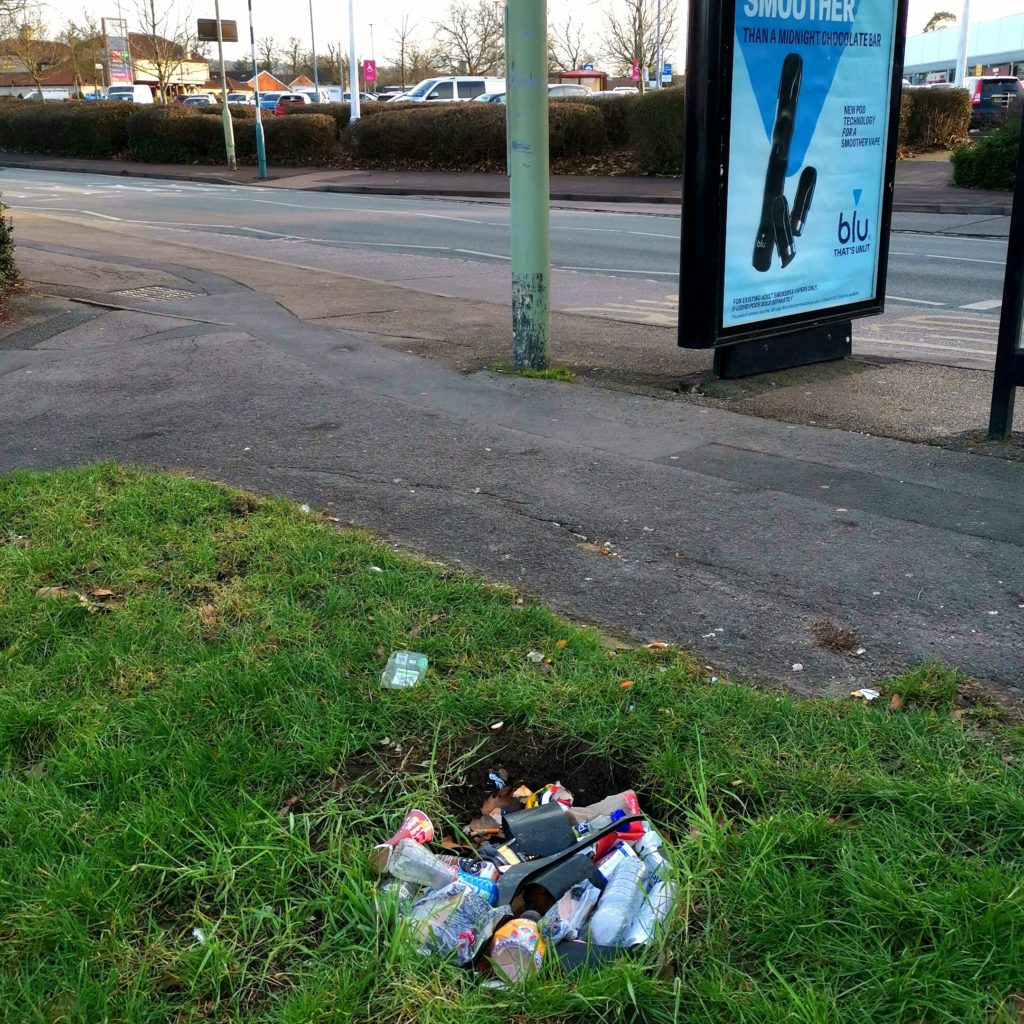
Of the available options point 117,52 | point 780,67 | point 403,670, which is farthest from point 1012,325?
point 117,52

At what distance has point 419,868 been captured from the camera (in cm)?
Result: 273

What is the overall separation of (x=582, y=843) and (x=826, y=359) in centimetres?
660

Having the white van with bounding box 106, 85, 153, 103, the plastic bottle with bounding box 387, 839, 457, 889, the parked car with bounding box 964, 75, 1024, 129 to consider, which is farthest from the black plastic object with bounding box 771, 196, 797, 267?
the white van with bounding box 106, 85, 153, 103

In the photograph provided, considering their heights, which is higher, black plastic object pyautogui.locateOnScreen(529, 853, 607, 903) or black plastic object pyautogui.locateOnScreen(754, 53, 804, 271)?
black plastic object pyautogui.locateOnScreen(754, 53, 804, 271)

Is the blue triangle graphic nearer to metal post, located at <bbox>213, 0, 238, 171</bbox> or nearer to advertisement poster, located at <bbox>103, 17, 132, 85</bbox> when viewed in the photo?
metal post, located at <bbox>213, 0, 238, 171</bbox>

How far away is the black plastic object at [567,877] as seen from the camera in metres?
2.72

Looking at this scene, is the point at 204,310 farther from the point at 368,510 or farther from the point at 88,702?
the point at 88,702

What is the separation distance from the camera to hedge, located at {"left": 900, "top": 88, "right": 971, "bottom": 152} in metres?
30.1

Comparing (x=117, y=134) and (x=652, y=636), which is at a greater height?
(x=117, y=134)

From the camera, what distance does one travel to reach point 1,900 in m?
2.67

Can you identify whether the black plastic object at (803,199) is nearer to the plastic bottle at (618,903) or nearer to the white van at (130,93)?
the plastic bottle at (618,903)

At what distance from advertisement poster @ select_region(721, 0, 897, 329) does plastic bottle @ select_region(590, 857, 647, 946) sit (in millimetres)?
5564

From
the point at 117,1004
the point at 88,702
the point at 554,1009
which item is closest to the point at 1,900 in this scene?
the point at 117,1004

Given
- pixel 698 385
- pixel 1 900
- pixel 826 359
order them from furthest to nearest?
pixel 826 359 < pixel 698 385 < pixel 1 900
